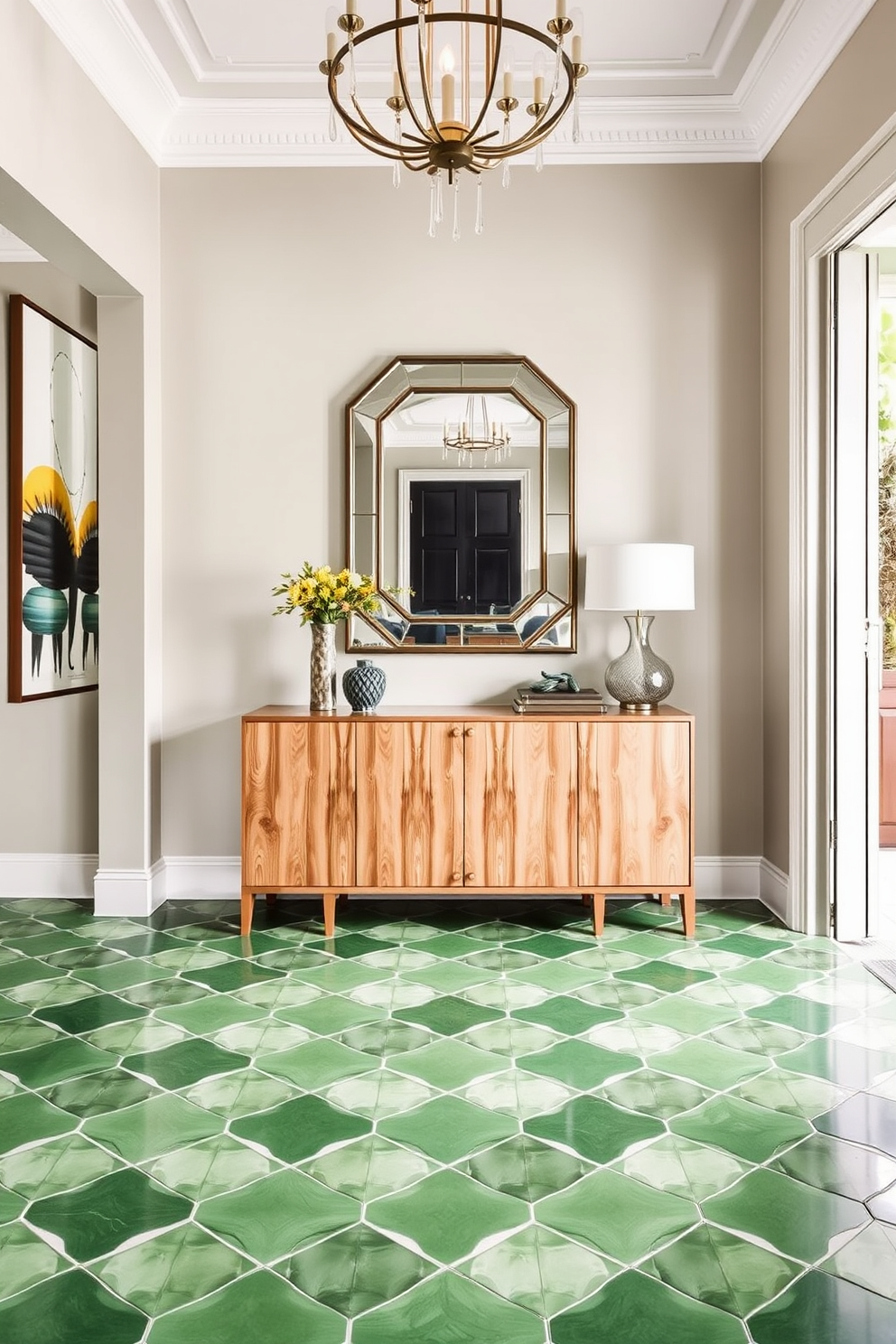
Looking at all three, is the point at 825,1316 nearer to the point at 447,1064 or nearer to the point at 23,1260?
the point at 447,1064

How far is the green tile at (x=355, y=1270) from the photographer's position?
1.66m

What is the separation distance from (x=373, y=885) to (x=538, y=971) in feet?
2.32

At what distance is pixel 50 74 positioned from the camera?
118 inches

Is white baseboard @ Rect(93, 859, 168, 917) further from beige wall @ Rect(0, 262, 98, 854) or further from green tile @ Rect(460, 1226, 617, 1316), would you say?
green tile @ Rect(460, 1226, 617, 1316)

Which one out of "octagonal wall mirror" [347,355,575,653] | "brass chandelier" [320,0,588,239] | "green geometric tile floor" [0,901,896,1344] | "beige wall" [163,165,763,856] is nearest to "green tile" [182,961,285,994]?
"green geometric tile floor" [0,901,896,1344]

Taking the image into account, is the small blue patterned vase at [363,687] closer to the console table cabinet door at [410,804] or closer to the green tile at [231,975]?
the console table cabinet door at [410,804]

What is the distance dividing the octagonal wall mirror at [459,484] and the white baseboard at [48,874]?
149cm

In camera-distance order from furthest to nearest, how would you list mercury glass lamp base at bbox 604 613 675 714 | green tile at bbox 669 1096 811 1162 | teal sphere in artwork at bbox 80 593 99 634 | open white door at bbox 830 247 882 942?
teal sphere in artwork at bbox 80 593 99 634, mercury glass lamp base at bbox 604 613 675 714, open white door at bbox 830 247 882 942, green tile at bbox 669 1096 811 1162

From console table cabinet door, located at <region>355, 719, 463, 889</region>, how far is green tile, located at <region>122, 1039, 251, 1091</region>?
1.07m

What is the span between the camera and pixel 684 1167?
2053 millimetres

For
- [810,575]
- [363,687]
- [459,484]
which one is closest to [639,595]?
[810,575]

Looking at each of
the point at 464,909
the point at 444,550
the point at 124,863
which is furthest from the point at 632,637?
the point at 124,863

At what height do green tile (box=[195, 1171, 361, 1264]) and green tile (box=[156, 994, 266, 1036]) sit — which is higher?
green tile (box=[156, 994, 266, 1036])

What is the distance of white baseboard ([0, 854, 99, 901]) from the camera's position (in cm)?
419
